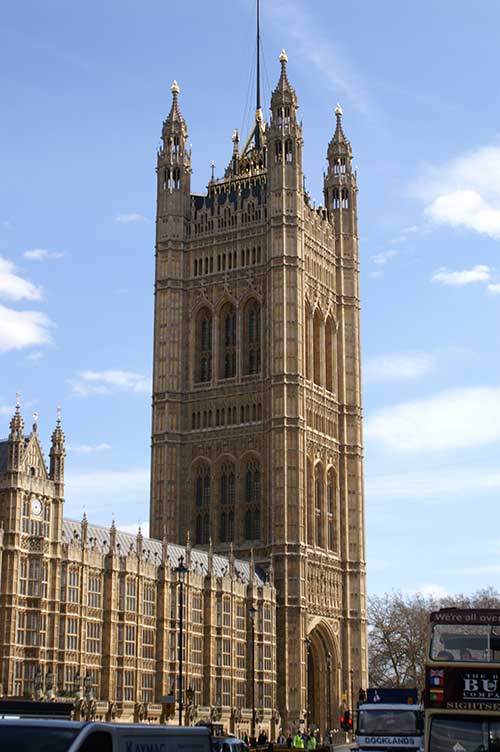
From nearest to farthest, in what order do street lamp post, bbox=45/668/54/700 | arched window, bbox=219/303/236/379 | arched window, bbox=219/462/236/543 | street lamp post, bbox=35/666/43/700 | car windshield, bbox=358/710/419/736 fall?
car windshield, bbox=358/710/419/736 < street lamp post, bbox=35/666/43/700 < street lamp post, bbox=45/668/54/700 < arched window, bbox=219/462/236/543 < arched window, bbox=219/303/236/379

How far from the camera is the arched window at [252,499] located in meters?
102

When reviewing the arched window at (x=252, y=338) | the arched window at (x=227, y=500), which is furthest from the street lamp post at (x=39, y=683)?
the arched window at (x=252, y=338)

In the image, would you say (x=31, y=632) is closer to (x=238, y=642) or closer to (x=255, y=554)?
(x=238, y=642)

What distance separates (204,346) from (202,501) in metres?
13.7

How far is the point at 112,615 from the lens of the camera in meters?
74.9

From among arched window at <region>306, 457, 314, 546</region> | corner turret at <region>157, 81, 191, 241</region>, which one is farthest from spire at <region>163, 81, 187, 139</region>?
arched window at <region>306, 457, 314, 546</region>

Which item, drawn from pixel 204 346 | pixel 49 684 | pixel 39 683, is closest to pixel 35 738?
pixel 39 683

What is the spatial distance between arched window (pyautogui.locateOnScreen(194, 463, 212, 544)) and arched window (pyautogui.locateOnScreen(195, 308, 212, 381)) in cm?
810

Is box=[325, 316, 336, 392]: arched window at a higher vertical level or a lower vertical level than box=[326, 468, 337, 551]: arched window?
higher

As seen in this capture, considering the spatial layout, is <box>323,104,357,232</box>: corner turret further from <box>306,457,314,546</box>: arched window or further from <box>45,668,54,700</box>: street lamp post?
<box>45,668,54,700</box>: street lamp post

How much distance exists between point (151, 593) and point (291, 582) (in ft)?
65.9

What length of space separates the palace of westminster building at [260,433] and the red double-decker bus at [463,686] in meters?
56.9


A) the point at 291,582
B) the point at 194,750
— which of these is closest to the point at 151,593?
the point at 291,582

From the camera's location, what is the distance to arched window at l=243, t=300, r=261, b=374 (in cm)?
10575
